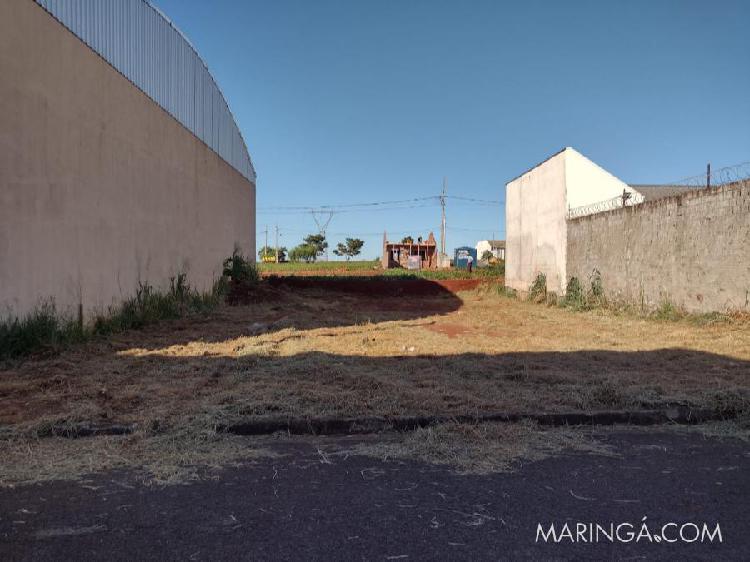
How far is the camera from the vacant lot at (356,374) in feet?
16.4

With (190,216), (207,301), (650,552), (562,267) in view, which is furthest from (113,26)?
(562,267)

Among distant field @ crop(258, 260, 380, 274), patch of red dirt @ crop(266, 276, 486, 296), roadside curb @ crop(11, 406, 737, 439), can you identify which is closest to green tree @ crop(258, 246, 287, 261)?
distant field @ crop(258, 260, 380, 274)

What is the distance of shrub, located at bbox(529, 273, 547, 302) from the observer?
63.8ft

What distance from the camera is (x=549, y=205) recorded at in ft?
64.1

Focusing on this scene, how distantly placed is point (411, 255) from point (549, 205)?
27.9m

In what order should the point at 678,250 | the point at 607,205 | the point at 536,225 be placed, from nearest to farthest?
the point at 678,250 → the point at 607,205 → the point at 536,225

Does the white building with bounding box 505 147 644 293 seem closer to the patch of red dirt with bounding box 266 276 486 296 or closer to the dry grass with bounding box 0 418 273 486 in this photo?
the patch of red dirt with bounding box 266 276 486 296

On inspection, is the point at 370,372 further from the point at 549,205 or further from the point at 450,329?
the point at 549,205

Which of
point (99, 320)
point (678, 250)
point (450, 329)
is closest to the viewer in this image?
point (99, 320)

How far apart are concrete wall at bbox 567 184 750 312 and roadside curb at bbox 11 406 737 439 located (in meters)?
7.23

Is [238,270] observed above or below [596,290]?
above

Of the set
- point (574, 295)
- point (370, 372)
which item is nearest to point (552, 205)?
point (574, 295)

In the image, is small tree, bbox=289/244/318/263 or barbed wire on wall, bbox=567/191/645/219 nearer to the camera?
barbed wire on wall, bbox=567/191/645/219

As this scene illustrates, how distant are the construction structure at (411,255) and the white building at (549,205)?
22089 mm
